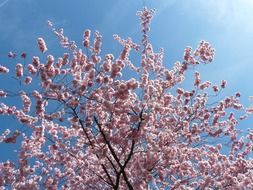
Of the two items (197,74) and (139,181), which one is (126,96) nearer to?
(139,181)

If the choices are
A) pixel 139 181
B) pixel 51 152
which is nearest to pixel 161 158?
pixel 139 181

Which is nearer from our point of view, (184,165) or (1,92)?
(1,92)

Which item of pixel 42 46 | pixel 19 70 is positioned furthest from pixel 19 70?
pixel 42 46

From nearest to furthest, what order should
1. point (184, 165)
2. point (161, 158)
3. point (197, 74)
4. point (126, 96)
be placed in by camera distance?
point (126, 96), point (161, 158), point (184, 165), point (197, 74)

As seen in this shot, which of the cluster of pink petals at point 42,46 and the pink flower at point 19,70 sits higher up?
the cluster of pink petals at point 42,46

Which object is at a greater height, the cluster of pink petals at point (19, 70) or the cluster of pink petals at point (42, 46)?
the cluster of pink petals at point (42, 46)

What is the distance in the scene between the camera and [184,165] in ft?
39.1

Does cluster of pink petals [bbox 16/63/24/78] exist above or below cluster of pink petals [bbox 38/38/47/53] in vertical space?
below

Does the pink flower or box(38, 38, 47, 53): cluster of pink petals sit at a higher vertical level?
box(38, 38, 47, 53): cluster of pink petals

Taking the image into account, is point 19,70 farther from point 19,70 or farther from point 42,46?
point 42,46

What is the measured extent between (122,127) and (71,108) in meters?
1.55

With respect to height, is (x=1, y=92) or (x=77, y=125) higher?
(x=1, y=92)

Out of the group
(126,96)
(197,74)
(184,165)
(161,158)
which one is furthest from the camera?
(197,74)

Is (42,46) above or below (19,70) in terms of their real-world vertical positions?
above
